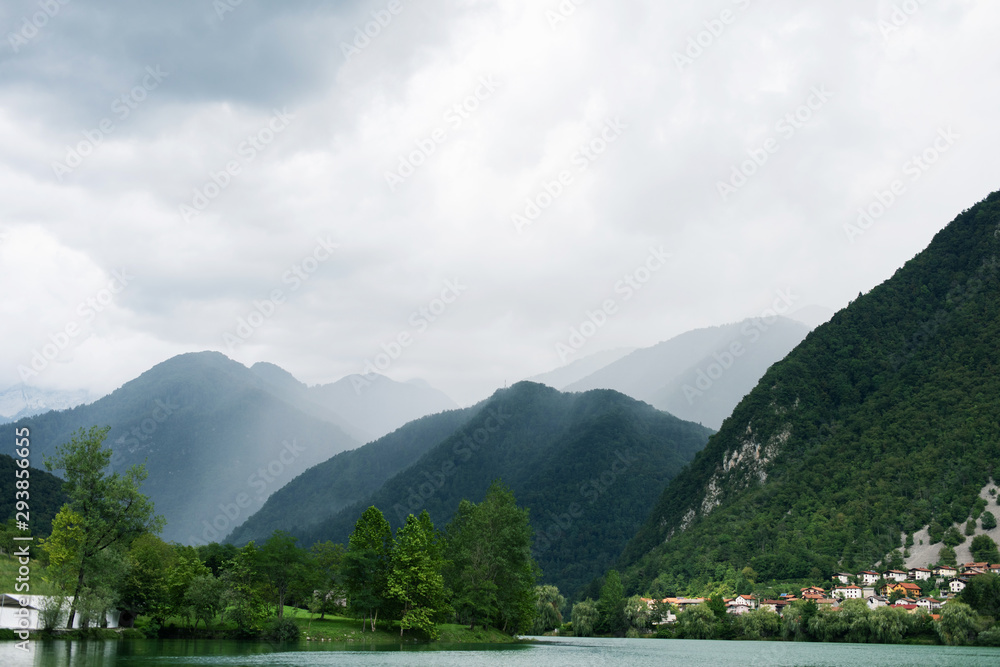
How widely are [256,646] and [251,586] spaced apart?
20.2 metres

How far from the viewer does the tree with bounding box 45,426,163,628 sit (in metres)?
67.6

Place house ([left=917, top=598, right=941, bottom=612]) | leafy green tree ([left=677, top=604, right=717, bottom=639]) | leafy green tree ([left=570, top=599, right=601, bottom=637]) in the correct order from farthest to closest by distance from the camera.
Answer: leafy green tree ([left=570, top=599, right=601, bottom=637])
leafy green tree ([left=677, top=604, right=717, bottom=639])
house ([left=917, top=598, right=941, bottom=612])

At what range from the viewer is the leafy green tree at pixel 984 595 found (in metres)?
121

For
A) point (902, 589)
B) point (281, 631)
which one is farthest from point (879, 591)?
point (281, 631)

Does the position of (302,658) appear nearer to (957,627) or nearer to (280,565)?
(280,565)

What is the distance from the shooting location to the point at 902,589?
156 m

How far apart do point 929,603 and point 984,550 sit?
32772 mm

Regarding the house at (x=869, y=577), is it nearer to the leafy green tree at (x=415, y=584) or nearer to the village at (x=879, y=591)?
the village at (x=879, y=591)

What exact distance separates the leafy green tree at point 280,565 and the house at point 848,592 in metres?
122

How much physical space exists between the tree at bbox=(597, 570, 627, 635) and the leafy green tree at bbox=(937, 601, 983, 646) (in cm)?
6874

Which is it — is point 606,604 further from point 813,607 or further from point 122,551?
point 122,551

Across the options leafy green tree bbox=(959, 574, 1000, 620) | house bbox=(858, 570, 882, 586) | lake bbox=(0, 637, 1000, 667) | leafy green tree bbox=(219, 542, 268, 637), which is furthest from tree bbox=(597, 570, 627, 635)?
leafy green tree bbox=(219, 542, 268, 637)

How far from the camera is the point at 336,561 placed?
102 meters

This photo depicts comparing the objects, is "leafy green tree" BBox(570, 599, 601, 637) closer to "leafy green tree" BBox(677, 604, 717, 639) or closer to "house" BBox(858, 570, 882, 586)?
"leafy green tree" BBox(677, 604, 717, 639)
